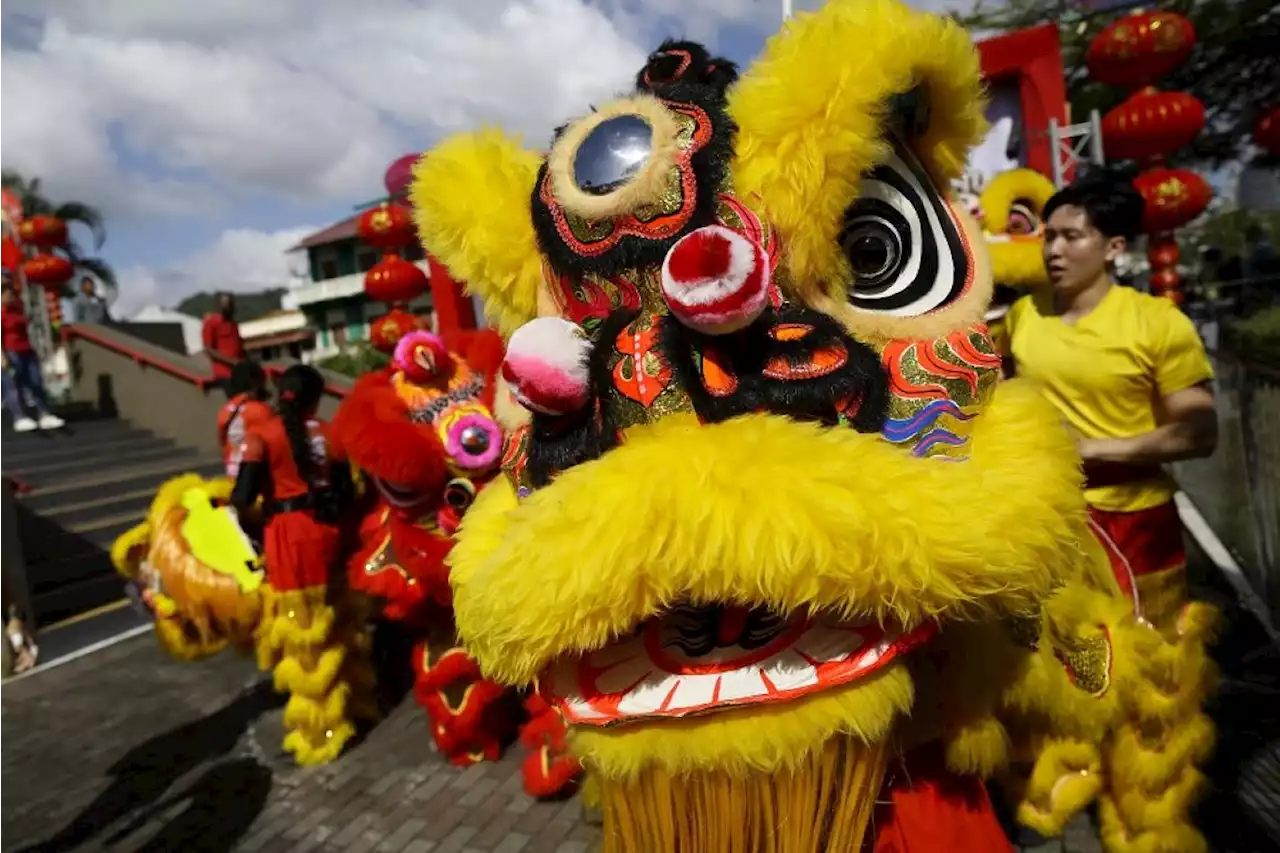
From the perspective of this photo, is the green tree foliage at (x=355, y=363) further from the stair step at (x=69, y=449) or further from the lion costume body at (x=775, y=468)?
the lion costume body at (x=775, y=468)

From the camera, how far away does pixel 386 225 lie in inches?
181

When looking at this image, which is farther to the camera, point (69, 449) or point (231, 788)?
point (69, 449)

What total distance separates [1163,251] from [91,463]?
31.8ft

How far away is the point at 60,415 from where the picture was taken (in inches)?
402

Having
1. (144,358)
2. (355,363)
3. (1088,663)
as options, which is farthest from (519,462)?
(355,363)

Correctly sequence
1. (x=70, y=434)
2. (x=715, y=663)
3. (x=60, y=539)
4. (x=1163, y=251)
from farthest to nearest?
(x=70, y=434) → (x=60, y=539) → (x=1163, y=251) → (x=715, y=663)

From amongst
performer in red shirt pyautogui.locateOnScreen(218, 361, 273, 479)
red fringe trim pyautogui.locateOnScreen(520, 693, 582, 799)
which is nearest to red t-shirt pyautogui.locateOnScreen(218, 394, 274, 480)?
performer in red shirt pyautogui.locateOnScreen(218, 361, 273, 479)

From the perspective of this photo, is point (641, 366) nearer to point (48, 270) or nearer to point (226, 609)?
point (226, 609)

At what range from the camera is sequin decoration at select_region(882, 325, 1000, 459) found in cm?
131

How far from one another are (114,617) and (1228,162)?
60.4ft

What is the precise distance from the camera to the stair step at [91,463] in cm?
815

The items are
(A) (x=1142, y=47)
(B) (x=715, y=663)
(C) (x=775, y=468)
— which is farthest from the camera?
(A) (x=1142, y=47)

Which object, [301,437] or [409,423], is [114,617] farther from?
[409,423]

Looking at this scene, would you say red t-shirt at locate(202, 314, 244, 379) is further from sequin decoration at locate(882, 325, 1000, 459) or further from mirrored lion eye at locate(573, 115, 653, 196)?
sequin decoration at locate(882, 325, 1000, 459)
